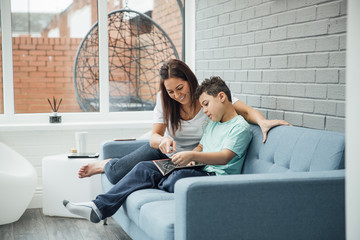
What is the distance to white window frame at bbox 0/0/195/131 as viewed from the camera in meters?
3.99

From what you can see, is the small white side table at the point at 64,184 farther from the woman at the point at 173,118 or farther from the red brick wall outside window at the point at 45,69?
the red brick wall outside window at the point at 45,69

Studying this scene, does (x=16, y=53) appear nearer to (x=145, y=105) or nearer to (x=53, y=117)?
(x=53, y=117)

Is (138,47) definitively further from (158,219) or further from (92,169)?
(158,219)

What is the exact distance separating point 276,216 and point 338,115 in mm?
707

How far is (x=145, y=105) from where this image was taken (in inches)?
174

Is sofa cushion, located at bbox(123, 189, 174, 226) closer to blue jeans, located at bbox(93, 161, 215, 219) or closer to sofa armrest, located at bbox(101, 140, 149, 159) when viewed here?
blue jeans, located at bbox(93, 161, 215, 219)

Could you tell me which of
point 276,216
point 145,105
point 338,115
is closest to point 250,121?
point 338,115

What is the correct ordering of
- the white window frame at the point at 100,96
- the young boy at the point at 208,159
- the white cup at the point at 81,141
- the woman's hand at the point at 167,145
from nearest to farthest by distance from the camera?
the young boy at the point at 208,159 < the woman's hand at the point at 167,145 < the white cup at the point at 81,141 < the white window frame at the point at 100,96

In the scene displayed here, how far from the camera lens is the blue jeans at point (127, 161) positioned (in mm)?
2996

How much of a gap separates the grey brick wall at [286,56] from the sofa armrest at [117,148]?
82cm

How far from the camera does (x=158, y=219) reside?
212cm

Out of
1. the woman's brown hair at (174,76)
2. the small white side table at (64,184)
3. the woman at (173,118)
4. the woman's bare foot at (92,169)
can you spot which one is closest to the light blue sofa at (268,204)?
the woman at (173,118)

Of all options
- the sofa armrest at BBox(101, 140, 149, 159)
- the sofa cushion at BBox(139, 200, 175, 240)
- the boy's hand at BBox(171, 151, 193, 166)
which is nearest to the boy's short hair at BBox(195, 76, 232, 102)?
the boy's hand at BBox(171, 151, 193, 166)

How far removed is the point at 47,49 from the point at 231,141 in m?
2.22
